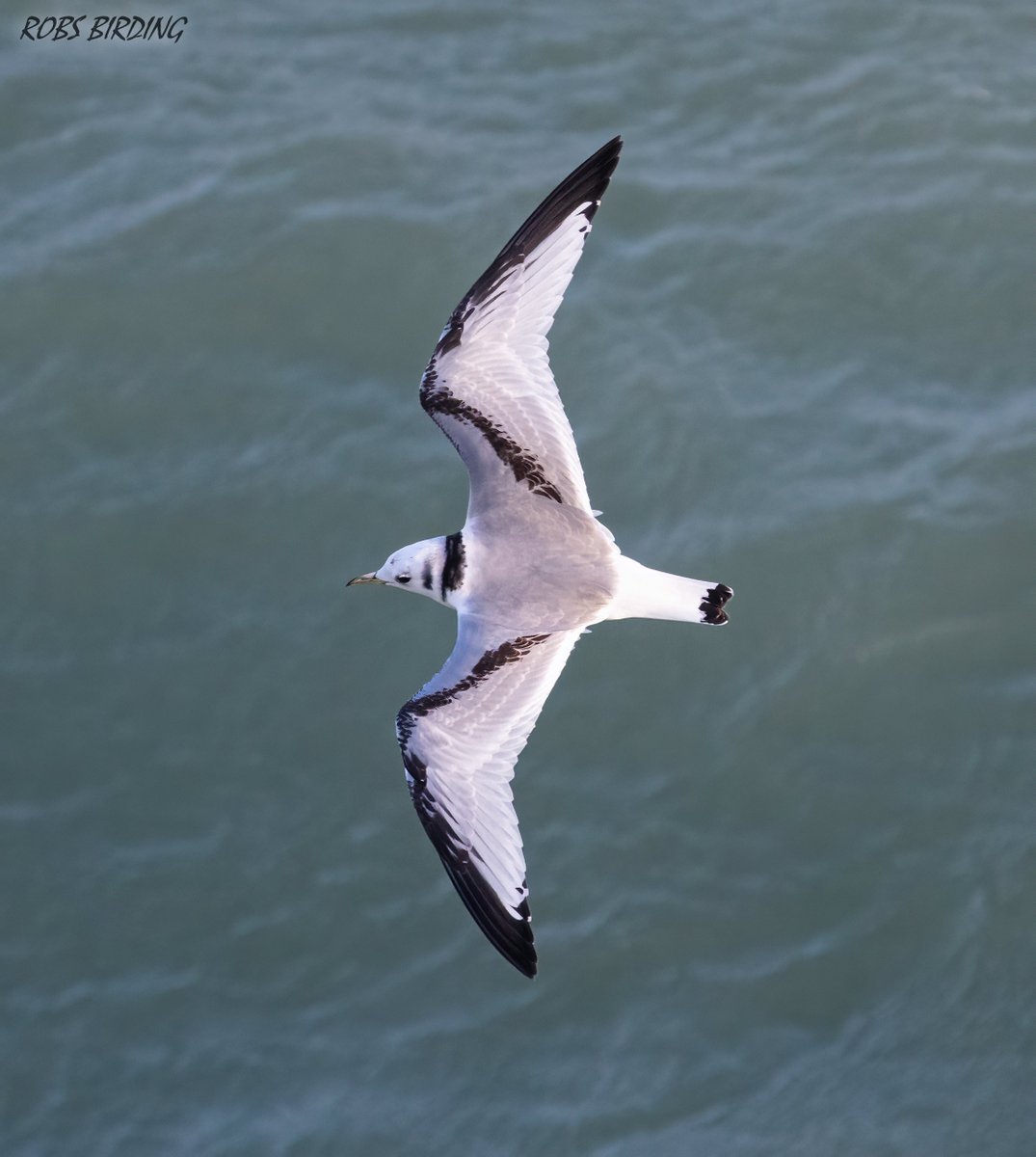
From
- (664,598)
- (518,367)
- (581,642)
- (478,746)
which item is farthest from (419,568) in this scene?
(581,642)

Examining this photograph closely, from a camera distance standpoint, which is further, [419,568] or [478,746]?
[419,568]

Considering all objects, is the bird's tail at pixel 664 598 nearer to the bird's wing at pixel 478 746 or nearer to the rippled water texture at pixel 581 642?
the bird's wing at pixel 478 746

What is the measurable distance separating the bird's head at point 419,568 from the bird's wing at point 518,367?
0.27 metres

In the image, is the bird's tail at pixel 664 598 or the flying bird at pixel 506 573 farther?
the bird's tail at pixel 664 598

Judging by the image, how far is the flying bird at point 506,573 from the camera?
8781mm

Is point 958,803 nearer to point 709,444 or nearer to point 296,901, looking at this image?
point 709,444

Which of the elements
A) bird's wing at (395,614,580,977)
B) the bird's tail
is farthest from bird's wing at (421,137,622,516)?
bird's wing at (395,614,580,977)

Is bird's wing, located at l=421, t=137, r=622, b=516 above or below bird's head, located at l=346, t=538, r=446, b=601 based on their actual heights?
above

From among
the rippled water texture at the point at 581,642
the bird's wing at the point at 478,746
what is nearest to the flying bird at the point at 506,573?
the bird's wing at the point at 478,746

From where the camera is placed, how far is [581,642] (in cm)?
1112

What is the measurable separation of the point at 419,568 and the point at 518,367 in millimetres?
1079

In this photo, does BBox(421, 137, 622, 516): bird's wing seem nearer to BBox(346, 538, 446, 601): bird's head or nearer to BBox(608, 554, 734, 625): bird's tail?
BBox(346, 538, 446, 601): bird's head

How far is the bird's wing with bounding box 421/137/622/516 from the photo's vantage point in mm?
9148

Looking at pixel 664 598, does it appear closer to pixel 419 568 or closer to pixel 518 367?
pixel 419 568
